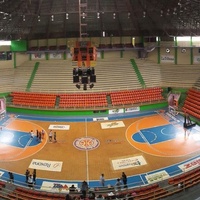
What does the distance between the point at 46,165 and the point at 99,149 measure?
556 centimetres

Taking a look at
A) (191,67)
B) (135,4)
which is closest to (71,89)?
(135,4)

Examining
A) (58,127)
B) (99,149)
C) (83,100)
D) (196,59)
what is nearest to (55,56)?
(83,100)

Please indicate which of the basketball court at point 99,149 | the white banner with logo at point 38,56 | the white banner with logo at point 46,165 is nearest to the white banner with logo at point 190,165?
the basketball court at point 99,149

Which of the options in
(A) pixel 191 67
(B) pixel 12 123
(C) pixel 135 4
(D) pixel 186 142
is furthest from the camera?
(A) pixel 191 67

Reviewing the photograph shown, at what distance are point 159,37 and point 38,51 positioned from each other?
2018 cm

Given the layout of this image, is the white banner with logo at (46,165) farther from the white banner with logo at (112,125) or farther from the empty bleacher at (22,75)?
the empty bleacher at (22,75)

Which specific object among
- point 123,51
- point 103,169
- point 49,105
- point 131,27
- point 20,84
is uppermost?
point 131,27

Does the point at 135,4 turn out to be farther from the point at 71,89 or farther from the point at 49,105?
the point at 49,105

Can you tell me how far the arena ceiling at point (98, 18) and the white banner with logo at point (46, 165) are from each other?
704 inches

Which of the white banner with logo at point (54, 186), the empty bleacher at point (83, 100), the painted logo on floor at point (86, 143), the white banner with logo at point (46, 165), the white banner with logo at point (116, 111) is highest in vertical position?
the empty bleacher at point (83, 100)

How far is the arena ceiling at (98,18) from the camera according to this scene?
36316mm

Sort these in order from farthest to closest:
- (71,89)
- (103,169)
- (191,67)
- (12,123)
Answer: (191,67) < (71,89) < (12,123) < (103,169)

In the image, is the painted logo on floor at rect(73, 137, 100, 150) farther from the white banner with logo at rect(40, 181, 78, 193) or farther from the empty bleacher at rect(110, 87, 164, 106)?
the empty bleacher at rect(110, 87, 164, 106)

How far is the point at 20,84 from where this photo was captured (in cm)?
4359
